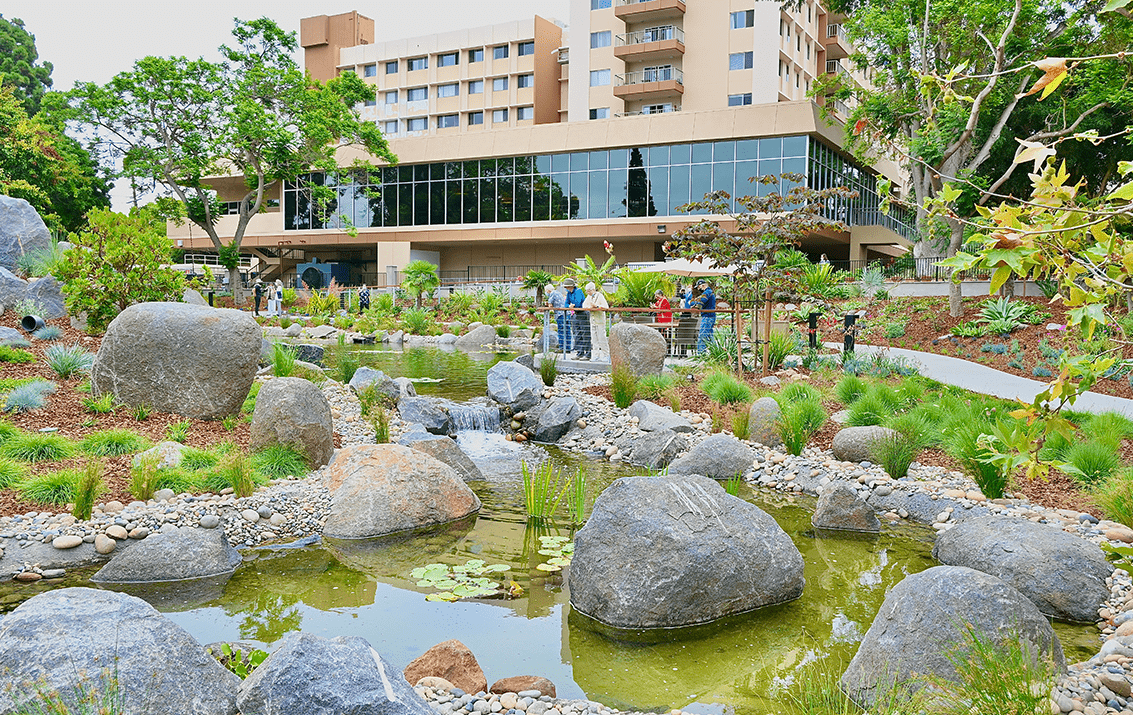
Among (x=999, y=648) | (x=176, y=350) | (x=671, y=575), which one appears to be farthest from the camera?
(x=176, y=350)

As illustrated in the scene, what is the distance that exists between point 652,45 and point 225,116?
74.0ft

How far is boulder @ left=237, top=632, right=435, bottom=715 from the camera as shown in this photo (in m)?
3.53

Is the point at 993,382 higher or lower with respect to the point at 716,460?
higher

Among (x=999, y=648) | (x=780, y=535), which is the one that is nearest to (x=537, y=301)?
(x=780, y=535)

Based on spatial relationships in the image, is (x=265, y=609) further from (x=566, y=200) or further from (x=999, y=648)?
(x=566, y=200)

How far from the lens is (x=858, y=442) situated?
967 cm

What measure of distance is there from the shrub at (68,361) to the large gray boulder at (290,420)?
3.59 meters

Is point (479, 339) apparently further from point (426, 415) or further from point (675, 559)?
point (675, 559)

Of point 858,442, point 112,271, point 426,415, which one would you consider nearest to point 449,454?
point 426,415

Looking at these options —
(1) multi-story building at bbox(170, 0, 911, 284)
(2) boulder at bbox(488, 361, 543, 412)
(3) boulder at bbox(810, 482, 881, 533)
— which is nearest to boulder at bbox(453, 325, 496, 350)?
(2) boulder at bbox(488, 361, 543, 412)

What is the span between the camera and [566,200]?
1730 inches

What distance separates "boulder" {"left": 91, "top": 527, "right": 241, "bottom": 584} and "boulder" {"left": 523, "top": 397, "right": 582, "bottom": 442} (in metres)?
6.23

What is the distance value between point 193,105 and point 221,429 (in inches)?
1142

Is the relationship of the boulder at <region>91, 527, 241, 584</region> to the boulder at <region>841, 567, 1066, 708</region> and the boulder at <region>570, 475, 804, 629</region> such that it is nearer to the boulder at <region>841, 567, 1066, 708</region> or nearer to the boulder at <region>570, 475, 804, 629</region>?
the boulder at <region>570, 475, 804, 629</region>
